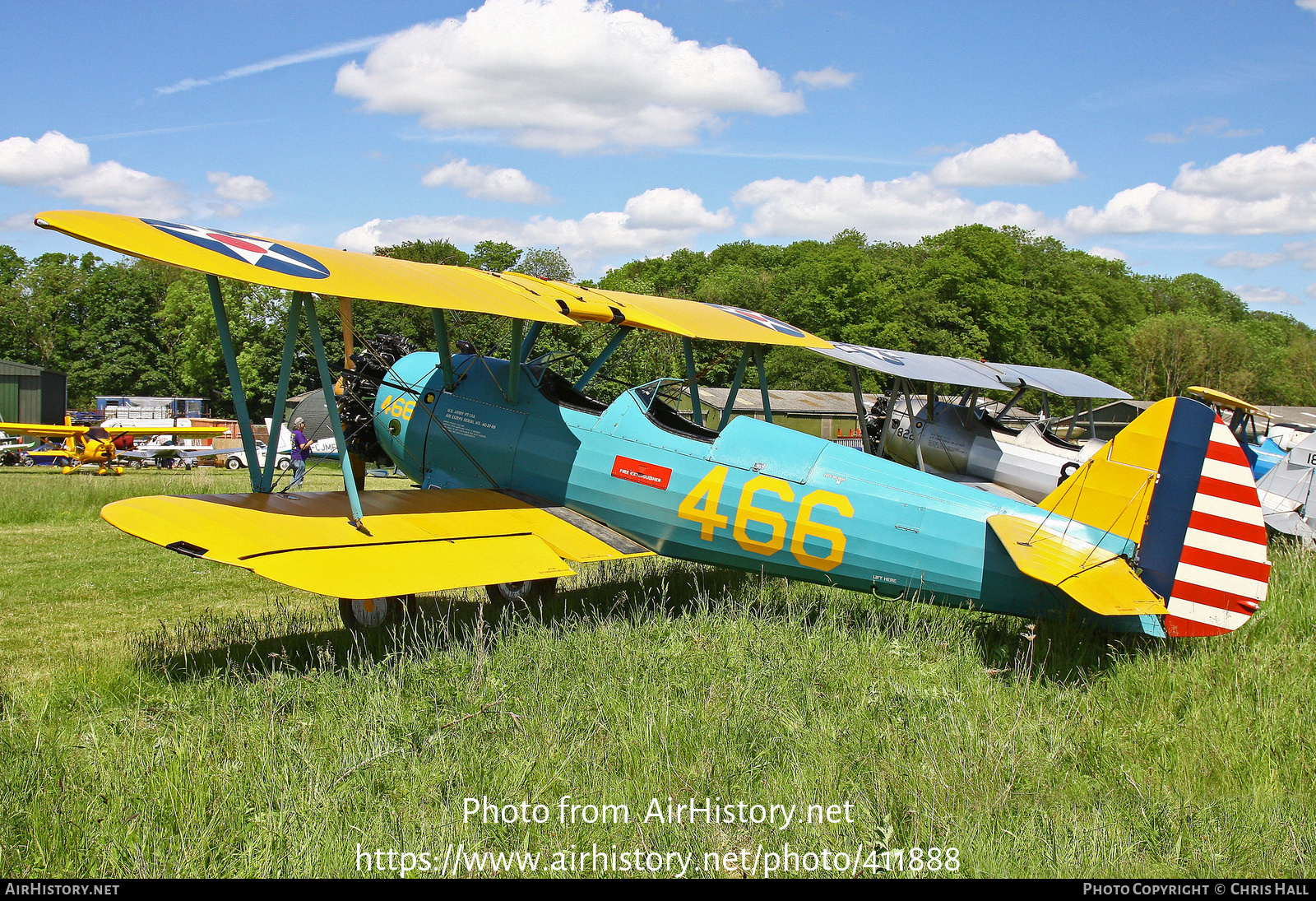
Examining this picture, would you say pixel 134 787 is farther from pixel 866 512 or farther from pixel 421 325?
pixel 421 325

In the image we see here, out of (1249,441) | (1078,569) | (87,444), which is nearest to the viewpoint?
(1078,569)

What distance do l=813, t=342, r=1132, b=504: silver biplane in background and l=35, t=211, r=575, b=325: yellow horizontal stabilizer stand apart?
489 centimetres

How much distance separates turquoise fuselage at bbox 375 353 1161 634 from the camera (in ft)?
15.7

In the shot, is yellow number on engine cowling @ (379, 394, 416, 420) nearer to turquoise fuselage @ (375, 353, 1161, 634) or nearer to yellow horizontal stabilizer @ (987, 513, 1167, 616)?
turquoise fuselage @ (375, 353, 1161, 634)

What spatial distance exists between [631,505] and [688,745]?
250cm

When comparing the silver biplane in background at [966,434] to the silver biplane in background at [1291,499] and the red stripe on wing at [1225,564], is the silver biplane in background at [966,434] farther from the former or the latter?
the red stripe on wing at [1225,564]

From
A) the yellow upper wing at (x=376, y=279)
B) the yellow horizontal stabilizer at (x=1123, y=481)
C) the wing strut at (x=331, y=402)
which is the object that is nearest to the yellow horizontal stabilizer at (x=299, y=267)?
the yellow upper wing at (x=376, y=279)

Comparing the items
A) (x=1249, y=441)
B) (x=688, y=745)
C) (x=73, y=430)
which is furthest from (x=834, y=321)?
(x=688, y=745)

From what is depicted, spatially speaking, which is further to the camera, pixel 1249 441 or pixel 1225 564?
pixel 1249 441

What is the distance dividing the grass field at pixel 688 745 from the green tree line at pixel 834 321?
33864 mm

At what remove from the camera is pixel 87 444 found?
833 inches

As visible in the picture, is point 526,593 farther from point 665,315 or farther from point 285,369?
point 285,369

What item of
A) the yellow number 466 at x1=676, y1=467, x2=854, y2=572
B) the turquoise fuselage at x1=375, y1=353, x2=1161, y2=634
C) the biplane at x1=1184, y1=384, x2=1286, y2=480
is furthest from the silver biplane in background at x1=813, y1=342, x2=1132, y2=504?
the yellow number 466 at x1=676, y1=467, x2=854, y2=572

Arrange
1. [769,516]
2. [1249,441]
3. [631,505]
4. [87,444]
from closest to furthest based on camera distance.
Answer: [769,516]
[631,505]
[1249,441]
[87,444]
